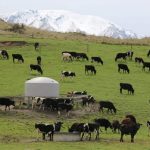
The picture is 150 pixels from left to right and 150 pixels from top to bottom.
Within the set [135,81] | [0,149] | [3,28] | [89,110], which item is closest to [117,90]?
[135,81]

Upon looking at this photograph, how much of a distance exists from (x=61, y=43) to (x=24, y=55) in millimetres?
9223

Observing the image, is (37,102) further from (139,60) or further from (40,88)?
(139,60)

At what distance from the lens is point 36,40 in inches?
2958

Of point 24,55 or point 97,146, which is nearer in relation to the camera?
point 97,146

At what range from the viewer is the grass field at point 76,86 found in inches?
1126

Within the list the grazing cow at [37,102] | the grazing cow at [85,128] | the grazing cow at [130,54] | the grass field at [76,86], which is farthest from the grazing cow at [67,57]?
the grazing cow at [85,128]

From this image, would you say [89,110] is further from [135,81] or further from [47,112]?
[135,81]

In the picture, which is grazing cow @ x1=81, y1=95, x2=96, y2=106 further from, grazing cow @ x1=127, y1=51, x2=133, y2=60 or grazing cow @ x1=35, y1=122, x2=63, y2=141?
grazing cow @ x1=127, y1=51, x2=133, y2=60

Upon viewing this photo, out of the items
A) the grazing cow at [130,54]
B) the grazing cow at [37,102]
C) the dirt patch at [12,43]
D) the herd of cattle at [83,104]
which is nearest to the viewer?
the herd of cattle at [83,104]

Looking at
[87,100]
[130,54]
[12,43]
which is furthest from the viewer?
[12,43]

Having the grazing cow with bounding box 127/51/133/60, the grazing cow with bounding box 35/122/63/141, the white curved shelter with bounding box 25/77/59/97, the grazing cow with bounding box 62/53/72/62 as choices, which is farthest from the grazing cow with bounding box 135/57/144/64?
the grazing cow with bounding box 35/122/63/141

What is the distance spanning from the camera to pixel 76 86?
48.6 metres

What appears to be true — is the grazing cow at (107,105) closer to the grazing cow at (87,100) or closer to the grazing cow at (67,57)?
the grazing cow at (87,100)

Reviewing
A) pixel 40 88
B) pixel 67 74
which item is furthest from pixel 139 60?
pixel 40 88
